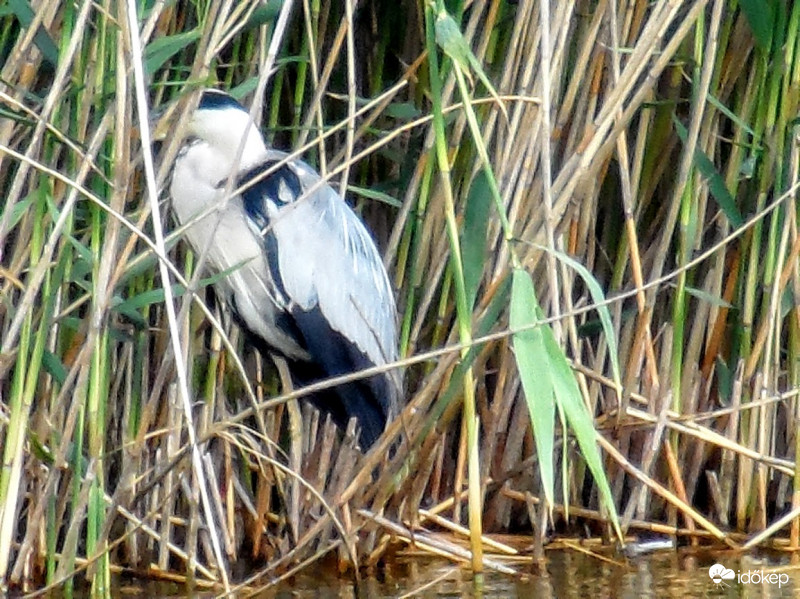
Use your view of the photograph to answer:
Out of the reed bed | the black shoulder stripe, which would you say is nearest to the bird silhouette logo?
the reed bed

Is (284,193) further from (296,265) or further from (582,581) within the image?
(582,581)

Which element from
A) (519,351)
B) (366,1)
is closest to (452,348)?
(519,351)

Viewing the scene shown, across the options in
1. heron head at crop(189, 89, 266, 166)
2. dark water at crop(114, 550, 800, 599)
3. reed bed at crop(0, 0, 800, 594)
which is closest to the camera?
reed bed at crop(0, 0, 800, 594)

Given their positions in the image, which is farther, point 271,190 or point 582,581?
point 271,190

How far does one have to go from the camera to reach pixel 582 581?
231cm

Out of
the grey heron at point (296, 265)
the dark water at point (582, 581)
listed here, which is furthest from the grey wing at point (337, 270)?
the dark water at point (582, 581)

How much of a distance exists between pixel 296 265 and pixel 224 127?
31cm

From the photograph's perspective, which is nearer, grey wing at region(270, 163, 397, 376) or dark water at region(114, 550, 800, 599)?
dark water at region(114, 550, 800, 599)

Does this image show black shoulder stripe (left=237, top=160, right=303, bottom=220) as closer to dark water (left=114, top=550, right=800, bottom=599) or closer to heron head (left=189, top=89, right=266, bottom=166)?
heron head (left=189, top=89, right=266, bottom=166)

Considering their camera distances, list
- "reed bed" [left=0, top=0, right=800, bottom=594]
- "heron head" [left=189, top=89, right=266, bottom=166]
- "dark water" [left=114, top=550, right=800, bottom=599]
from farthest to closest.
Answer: "heron head" [left=189, top=89, right=266, bottom=166] < "dark water" [left=114, top=550, right=800, bottom=599] < "reed bed" [left=0, top=0, right=800, bottom=594]

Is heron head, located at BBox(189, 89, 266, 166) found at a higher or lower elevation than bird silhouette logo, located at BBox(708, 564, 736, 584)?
higher
